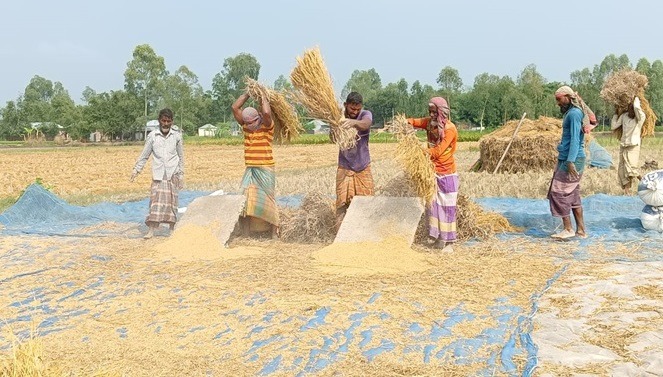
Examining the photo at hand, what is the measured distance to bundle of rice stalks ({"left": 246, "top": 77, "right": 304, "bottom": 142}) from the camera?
6621mm

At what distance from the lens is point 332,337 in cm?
364

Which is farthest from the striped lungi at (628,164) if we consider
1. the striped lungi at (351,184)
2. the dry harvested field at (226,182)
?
the striped lungi at (351,184)

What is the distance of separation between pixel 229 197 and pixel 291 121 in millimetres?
1077

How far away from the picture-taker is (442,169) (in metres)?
6.04

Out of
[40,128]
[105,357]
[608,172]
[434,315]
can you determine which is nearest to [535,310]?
[434,315]

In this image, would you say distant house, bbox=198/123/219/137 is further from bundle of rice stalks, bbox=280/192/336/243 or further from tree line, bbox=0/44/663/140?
bundle of rice stalks, bbox=280/192/336/243

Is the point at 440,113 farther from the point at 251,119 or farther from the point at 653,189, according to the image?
the point at 653,189

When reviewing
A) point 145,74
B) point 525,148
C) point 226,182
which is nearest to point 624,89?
point 525,148

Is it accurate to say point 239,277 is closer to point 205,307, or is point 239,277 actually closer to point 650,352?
point 205,307

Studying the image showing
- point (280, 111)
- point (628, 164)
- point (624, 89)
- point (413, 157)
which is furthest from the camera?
point (628, 164)

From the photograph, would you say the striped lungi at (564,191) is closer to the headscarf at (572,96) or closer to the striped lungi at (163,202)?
the headscarf at (572,96)

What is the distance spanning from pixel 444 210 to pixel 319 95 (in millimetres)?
1652

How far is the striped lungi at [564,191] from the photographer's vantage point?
6.43 m

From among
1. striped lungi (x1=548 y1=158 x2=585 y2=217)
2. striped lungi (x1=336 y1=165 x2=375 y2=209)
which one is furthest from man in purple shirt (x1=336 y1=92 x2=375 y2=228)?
striped lungi (x1=548 y1=158 x2=585 y2=217)
